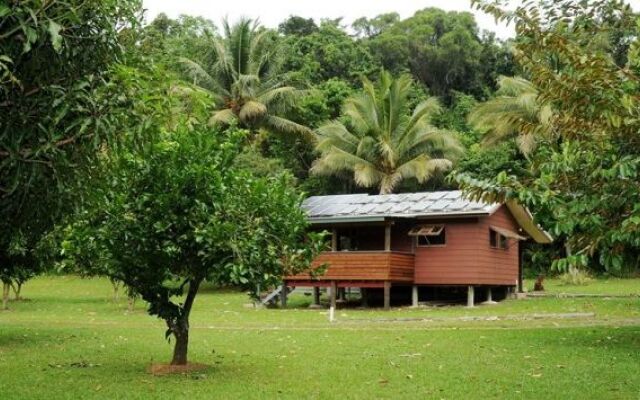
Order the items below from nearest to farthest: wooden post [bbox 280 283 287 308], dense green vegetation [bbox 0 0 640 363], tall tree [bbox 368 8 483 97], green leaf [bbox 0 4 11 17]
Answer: green leaf [bbox 0 4 11 17] < dense green vegetation [bbox 0 0 640 363] < wooden post [bbox 280 283 287 308] < tall tree [bbox 368 8 483 97]

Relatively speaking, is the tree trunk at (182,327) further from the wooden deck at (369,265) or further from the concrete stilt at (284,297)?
the concrete stilt at (284,297)

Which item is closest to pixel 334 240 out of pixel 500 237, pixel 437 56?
pixel 500 237

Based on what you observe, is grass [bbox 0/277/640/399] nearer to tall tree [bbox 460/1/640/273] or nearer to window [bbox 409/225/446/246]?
window [bbox 409/225/446/246]

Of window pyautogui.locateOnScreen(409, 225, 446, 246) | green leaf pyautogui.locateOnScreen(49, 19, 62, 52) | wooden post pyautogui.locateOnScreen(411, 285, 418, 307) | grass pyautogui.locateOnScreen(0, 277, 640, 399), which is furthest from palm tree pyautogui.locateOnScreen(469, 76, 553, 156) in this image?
green leaf pyautogui.locateOnScreen(49, 19, 62, 52)

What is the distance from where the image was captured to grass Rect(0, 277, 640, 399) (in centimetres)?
1051

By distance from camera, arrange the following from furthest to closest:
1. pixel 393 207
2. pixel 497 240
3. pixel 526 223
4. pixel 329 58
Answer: pixel 329 58 → pixel 526 223 → pixel 497 240 → pixel 393 207

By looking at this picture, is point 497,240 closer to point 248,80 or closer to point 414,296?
point 414,296

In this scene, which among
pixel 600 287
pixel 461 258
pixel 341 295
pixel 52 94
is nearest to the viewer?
pixel 52 94

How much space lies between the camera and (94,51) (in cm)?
524

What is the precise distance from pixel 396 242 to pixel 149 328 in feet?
37.4

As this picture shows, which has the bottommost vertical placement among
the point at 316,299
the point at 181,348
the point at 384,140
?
the point at 181,348

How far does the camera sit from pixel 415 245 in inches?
1095

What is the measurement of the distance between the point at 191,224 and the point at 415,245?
17386 mm

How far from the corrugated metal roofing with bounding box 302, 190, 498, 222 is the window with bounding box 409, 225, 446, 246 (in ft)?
1.65
